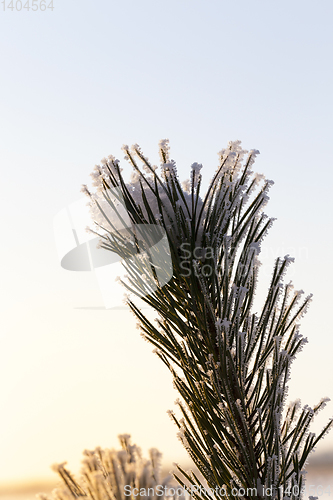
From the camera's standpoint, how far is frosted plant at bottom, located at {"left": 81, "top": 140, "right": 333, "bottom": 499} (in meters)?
1.74

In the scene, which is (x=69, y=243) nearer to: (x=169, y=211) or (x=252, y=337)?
(x=169, y=211)

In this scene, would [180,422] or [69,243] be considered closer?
[180,422]

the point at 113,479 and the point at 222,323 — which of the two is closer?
the point at 113,479

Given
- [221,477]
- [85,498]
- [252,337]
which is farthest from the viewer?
[252,337]

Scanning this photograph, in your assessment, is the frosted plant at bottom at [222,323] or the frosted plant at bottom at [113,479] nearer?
the frosted plant at bottom at [113,479]

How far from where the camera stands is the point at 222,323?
5.78 ft

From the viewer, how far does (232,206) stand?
2.01 metres

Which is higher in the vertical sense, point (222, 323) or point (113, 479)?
point (222, 323)

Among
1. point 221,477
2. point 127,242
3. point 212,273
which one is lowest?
point 221,477

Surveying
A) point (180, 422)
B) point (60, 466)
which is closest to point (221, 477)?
point (180, 422)

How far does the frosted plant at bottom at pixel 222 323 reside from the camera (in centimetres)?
174

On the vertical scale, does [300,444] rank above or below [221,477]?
above

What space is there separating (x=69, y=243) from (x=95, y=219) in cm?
25

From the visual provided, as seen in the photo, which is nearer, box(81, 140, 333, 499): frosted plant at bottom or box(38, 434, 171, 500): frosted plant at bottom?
box(38, 434, 171, 500): frosted plant at bottom
